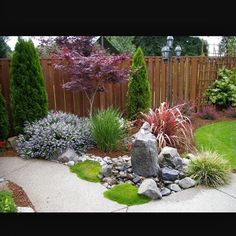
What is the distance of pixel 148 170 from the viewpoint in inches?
155

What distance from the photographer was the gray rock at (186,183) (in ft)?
12.1

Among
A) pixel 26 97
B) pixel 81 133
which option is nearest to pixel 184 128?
pixel 81 133

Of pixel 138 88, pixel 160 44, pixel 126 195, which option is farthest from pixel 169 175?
pixel 160 44

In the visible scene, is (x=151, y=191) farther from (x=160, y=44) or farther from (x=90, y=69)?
(x=160, y=44)

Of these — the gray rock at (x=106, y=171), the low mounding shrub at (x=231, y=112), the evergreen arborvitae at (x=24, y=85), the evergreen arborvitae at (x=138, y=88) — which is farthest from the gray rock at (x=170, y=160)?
the low mounding shrub at (x=231, y=112)

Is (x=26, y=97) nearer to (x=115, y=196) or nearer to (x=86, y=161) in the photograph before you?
(x=86, y=161)

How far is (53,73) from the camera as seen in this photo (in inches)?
241

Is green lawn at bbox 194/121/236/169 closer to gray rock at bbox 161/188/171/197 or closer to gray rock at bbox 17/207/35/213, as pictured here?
gray rock at bbox 161/188/171/197

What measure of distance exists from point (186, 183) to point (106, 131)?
178 centimetres

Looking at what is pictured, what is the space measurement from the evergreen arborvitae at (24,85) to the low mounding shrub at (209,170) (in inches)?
125

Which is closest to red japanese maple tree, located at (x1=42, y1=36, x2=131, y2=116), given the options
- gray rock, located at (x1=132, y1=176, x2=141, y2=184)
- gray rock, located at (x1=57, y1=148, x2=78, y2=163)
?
gray rock, located at (x1=57, y1=148, x2=78, y2=163)

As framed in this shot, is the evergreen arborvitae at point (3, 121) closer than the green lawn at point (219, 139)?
No

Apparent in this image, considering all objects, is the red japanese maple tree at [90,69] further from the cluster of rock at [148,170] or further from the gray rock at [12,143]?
the cluster of rock at [148,170]

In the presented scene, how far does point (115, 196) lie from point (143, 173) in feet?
2.31
